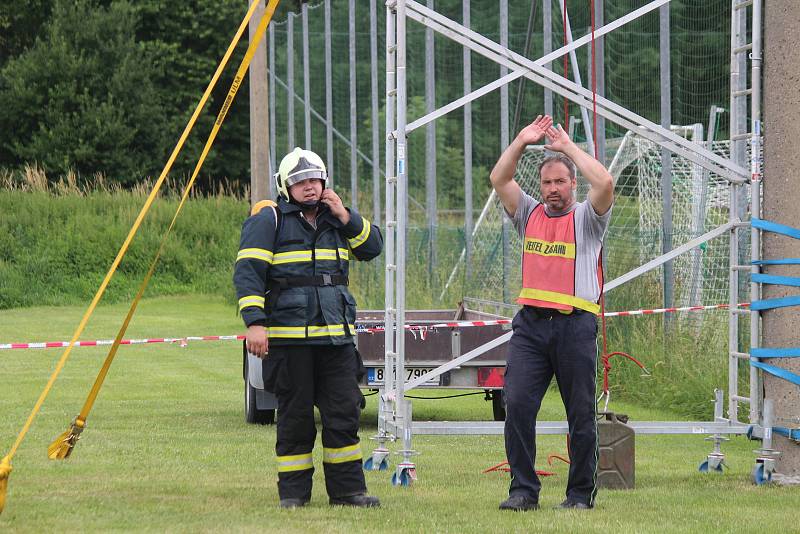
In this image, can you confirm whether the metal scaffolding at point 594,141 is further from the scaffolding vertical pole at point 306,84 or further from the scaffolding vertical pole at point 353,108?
the scaffolding vertical pole at point 306,84

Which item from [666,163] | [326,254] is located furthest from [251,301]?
[666,163]

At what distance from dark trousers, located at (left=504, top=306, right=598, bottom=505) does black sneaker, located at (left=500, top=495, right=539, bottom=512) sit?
3cm

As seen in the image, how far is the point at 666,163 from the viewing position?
50.0 ft

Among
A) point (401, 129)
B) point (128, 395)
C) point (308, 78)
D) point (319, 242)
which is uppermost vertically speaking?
point (308, 78)

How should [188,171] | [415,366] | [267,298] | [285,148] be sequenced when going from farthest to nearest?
[188,171], [285,148], [415,366], [267,298]

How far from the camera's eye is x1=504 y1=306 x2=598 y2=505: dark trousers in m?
7.84

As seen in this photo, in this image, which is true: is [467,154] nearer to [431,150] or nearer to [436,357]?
[431,150]

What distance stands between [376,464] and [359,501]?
179 cm

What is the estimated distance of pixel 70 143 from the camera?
45.2 metres

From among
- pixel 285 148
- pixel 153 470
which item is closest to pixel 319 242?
pixel 153 470

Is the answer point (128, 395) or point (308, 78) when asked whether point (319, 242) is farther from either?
point (308, 78)

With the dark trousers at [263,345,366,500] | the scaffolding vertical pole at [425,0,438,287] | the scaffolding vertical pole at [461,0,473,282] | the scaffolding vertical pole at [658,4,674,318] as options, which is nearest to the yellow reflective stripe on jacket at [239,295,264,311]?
the dark trousers at [263,345,366,500]

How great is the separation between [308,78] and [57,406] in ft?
52.9

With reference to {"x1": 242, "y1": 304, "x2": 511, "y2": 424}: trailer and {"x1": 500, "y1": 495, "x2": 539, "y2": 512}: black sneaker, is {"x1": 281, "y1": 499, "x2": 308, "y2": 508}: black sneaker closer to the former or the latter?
{"x1": 500, "y1": 495, "x2": 539, "y2": 512}: black sneaker
